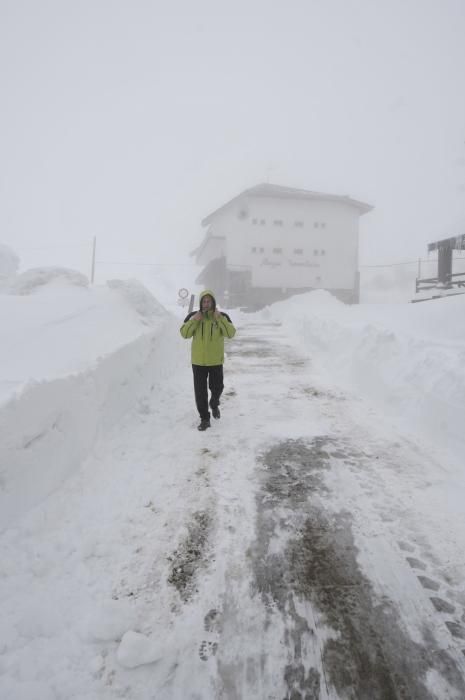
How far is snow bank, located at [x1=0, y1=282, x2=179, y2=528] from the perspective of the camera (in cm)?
274

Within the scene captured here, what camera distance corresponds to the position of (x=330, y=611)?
1.96 metres

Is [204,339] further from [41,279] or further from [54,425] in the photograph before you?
[41,279]

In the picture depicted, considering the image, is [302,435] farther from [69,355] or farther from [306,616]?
[69,355]

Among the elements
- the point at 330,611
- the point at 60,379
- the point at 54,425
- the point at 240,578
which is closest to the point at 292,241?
the point at 60,379

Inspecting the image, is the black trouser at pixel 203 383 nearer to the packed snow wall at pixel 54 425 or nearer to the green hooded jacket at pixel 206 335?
the green hooded jacket at pixel 206 335

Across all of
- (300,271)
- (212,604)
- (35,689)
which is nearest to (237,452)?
(212,604)

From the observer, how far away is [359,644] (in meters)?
1.78

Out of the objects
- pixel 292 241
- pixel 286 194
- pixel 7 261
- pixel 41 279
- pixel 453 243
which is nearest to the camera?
pixel 41 279

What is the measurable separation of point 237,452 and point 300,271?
92.8 ft

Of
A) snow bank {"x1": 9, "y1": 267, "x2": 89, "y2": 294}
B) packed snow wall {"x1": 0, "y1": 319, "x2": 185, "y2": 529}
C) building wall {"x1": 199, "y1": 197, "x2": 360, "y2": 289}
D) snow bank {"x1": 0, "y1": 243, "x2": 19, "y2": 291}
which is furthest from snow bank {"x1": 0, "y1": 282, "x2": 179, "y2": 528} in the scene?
building wall {"x1": 199, "y1": 197, "x2": 360, "y2": 289}

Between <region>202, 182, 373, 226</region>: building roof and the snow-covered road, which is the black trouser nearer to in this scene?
the snow-covered road

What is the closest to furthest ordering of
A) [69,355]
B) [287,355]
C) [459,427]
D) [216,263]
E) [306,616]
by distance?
1. [306,616]
2. [459,427]
3. [69,355]
4. [287,355]
5. [216,263]

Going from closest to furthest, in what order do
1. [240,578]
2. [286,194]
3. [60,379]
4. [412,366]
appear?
[240,578] < [60,379] < [412,366] < [286,194]

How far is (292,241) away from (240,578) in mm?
30480
